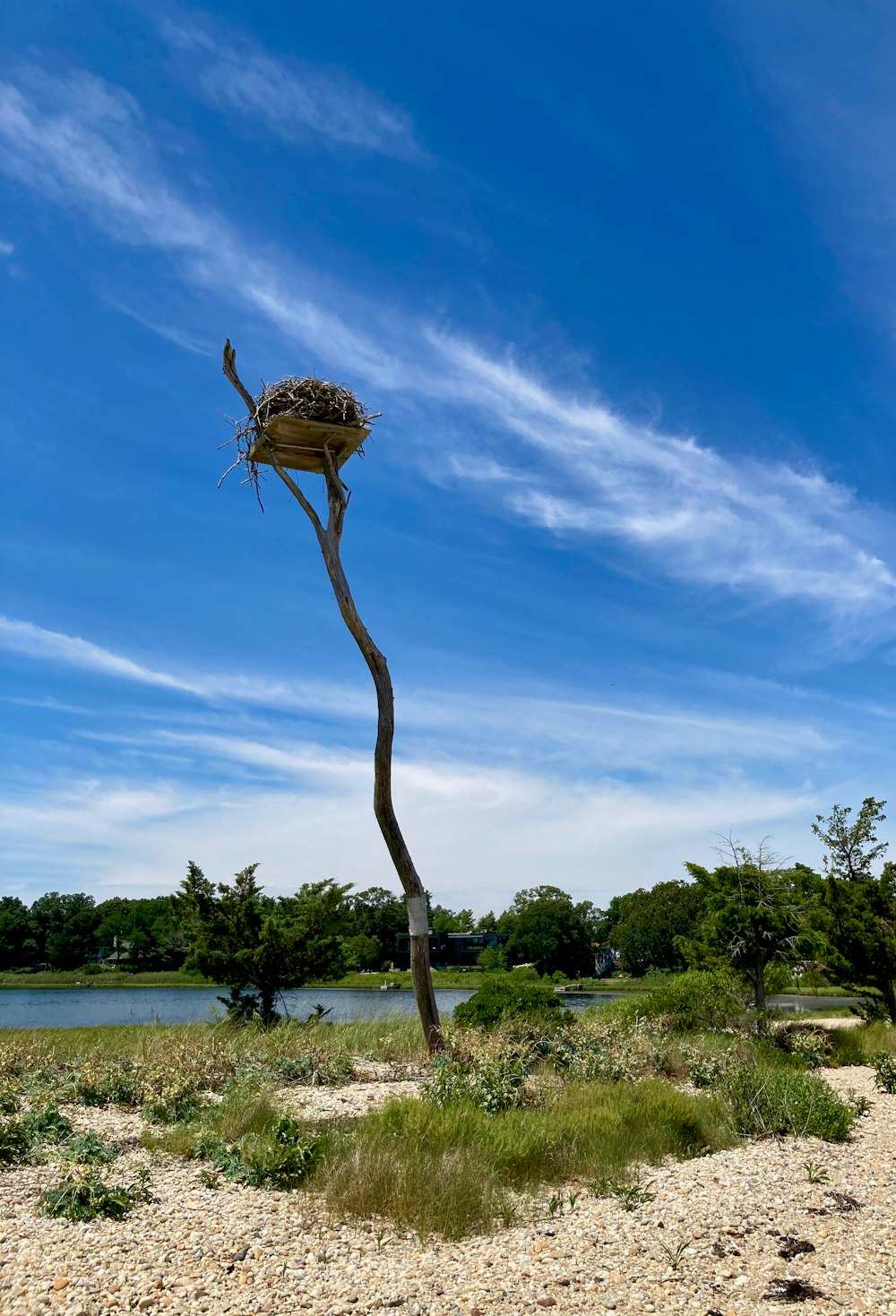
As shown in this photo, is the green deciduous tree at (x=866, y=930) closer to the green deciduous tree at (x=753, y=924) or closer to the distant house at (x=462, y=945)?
the green deciduous tree at (x=753, y=924)

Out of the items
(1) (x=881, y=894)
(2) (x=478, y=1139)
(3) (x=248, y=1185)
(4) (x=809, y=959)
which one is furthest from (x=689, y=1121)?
(1) (x=881, y=894)

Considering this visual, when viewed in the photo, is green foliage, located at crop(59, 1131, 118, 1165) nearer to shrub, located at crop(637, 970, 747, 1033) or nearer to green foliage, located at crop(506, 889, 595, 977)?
shrub, located at crop(637, 970, 747, 1033)

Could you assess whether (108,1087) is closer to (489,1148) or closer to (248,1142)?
(248,1142)

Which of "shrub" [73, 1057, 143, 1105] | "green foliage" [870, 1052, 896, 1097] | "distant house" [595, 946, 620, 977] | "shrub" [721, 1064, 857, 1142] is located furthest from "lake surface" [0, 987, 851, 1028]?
"distant house" [595, 946, 620, 977]

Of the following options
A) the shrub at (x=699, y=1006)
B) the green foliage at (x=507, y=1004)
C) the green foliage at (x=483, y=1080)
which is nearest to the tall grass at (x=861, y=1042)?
the shrub at (x=699, y=1006)

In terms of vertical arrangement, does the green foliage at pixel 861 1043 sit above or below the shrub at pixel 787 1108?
below

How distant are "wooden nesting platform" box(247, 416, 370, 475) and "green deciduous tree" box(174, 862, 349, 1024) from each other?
7.06 metres

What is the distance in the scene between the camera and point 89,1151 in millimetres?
5660

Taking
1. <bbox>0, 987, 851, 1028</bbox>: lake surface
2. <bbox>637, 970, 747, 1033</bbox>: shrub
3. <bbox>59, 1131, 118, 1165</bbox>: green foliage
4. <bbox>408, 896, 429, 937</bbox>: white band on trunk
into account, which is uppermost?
<bbox>408, 896, 429, 937</bbox>: white band on trunk

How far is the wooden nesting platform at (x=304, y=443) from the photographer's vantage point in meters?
10.6

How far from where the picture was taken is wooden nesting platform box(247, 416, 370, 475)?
34.9ft

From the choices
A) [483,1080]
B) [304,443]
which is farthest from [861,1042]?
[304,443]

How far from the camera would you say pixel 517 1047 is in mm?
9055

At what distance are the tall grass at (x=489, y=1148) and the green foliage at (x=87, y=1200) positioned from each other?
1.11 m
